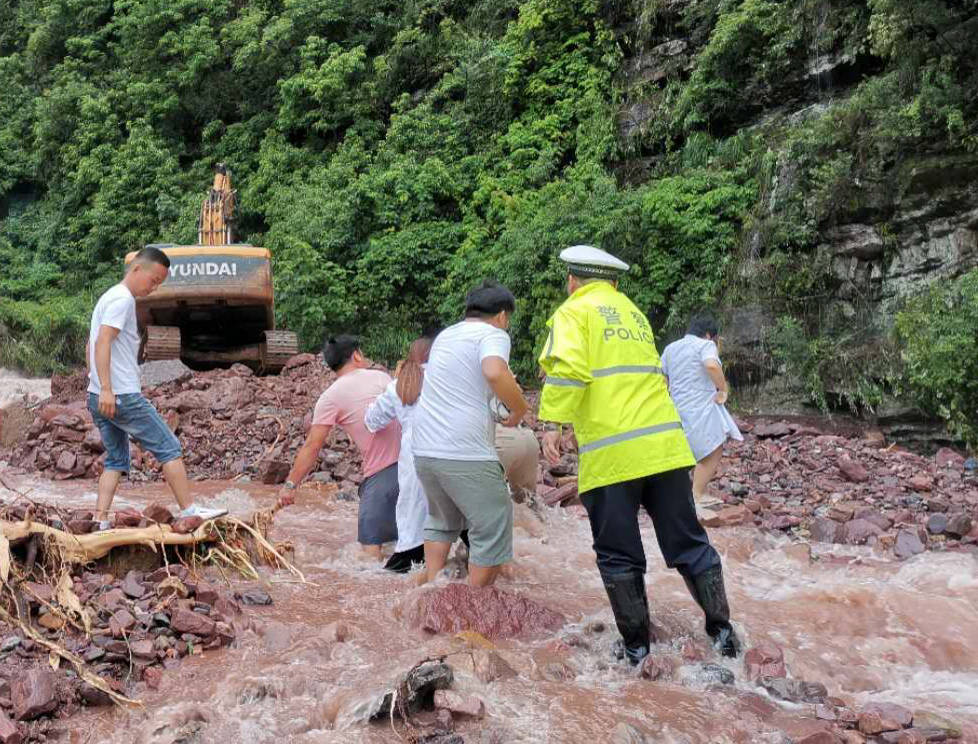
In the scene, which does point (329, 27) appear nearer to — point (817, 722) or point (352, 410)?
point (352, 410)

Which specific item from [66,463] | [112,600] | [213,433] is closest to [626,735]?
[112,600]

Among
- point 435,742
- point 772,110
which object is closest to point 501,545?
point 435,742

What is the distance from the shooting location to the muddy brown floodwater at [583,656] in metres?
2.91

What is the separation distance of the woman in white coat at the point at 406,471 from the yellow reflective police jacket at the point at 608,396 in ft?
4.44

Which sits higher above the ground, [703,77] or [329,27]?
[329,27]

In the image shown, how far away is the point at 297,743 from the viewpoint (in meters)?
2.79

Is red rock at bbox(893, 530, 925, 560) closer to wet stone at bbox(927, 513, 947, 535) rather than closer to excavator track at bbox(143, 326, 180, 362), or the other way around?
wet stone at bbox(927, 513, 947, 535)

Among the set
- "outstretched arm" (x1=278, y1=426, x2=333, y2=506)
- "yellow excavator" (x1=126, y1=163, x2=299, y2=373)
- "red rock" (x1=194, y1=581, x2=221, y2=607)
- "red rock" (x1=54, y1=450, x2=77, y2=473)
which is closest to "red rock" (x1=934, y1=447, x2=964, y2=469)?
"outstretched arm" (x1=278, y1=426, x2=333, y2=506)

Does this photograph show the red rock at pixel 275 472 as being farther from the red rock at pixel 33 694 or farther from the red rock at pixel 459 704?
the red rock at pixel 459 704

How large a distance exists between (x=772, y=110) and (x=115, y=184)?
16.8 meters

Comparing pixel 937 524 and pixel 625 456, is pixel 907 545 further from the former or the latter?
pixel 625 456

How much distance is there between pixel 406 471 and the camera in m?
4.74

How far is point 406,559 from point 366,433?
2.45 feet

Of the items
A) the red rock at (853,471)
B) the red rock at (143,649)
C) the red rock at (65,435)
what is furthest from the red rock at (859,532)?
the red rock at (65,435)
